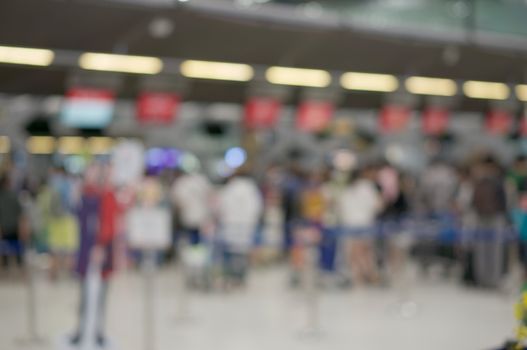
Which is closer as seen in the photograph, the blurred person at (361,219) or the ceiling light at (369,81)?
the blurred person at (361,219)

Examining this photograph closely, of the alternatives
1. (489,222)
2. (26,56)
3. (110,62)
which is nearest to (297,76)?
(110,62)

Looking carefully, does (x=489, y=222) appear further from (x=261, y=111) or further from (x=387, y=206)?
(x=261, y=111)

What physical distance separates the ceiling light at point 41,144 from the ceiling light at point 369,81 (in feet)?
36.5

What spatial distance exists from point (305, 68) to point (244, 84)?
2854 millimetres

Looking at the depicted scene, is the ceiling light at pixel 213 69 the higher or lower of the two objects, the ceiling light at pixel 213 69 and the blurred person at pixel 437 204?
the higher

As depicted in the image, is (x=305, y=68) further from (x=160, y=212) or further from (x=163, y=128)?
(x=163, y=128)

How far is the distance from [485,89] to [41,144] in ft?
45.6

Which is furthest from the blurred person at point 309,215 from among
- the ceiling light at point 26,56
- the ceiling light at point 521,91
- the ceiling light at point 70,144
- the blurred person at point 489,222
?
the ceiling light at point 70,144

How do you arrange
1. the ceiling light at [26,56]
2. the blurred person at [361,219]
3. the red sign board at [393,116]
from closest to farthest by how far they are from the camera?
the blurred person at [361,219] → the ceiling light at [26,56] → the red sign board at [393,116]

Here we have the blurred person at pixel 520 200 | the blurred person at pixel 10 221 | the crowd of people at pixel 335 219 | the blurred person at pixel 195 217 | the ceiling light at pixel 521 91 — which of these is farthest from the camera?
the ceiling light at pixel 521 91

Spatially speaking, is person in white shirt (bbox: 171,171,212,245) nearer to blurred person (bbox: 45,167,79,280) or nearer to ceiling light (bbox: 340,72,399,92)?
blurred person (bbox: 45,167,79,280)

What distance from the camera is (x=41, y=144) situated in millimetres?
24688

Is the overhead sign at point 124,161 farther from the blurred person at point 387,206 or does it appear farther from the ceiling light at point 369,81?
the ceiling light at point 369,81

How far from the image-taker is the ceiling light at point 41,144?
936 inches
